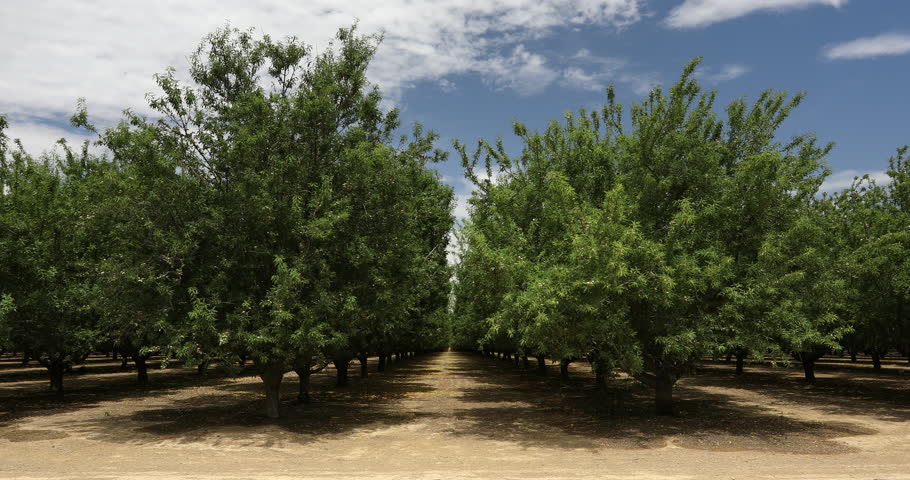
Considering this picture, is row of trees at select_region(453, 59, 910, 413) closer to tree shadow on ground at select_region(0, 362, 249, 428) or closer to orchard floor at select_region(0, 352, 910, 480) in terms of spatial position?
orchard floor at select_region(0, 352, 910, 480)

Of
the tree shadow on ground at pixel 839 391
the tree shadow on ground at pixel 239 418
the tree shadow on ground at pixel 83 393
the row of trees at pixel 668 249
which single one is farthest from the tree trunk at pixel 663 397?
the tree shadow on ground at pixel 83 393

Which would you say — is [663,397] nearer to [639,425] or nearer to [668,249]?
[639,425]

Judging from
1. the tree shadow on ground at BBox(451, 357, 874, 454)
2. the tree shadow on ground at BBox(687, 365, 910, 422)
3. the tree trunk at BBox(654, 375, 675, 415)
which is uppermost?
the tree trunk at BBox(654, 375, 675, 415)

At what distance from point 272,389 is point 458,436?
6.58 m

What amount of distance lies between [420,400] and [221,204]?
1255cm

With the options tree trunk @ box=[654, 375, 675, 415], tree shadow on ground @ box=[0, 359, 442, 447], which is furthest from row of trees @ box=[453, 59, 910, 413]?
tree shadow on ground @ box=[0, 359, 442, 447]

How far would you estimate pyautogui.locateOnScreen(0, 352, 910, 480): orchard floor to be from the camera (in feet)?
37.4

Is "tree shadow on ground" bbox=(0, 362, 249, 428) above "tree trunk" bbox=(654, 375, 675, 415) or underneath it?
underneath

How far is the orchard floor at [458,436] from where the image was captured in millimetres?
11398

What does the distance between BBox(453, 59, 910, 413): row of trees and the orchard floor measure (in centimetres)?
226

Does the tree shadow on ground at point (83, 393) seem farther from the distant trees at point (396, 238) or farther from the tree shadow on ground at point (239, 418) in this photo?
the distant trees at point (396, 238)

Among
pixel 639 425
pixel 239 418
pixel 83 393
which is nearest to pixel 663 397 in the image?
pixel 639 425

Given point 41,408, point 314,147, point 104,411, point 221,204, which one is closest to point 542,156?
point 314,147

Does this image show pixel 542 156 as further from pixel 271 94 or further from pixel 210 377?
pixel 210 377
